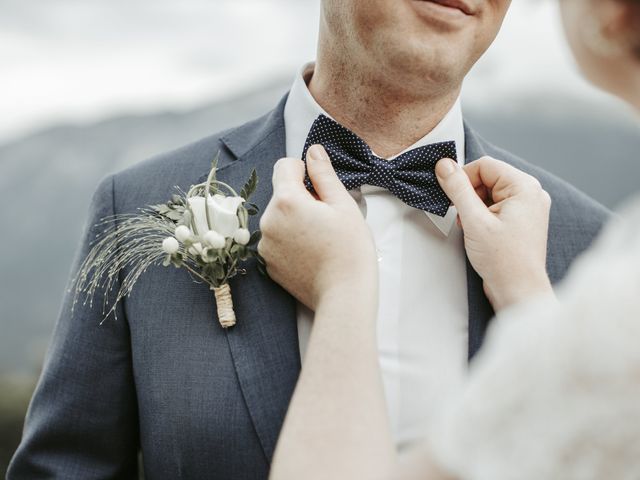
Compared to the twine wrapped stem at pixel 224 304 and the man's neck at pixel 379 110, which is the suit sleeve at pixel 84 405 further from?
the man's neck at pixel 379 110

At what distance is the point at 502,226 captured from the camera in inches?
76.3

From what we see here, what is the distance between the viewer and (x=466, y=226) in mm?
1974

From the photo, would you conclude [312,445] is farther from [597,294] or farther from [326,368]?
[597,294]

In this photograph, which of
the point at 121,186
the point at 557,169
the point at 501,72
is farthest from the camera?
the point at 501,72

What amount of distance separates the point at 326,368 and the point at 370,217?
0.77 m

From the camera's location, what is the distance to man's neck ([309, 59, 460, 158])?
2.24 meters

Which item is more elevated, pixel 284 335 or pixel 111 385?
pixel 284 335

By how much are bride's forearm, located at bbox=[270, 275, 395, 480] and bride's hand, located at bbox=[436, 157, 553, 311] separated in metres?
0.45

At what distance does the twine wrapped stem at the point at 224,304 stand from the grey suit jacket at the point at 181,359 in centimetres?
4

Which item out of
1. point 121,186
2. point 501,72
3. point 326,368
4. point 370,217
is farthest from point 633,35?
point 501,72

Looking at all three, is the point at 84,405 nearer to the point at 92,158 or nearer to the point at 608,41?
the point at 608,41

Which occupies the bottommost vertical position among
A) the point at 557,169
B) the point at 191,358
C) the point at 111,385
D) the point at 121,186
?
the point at 557,169

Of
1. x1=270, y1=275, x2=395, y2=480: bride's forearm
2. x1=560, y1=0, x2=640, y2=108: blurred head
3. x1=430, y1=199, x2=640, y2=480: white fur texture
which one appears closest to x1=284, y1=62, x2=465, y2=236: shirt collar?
x1=270, y1=275, x2=395, y2=480: bride's forearm

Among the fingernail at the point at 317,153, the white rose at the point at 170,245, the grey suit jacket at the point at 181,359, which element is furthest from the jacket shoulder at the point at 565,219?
the white rose at the point at 170,245
